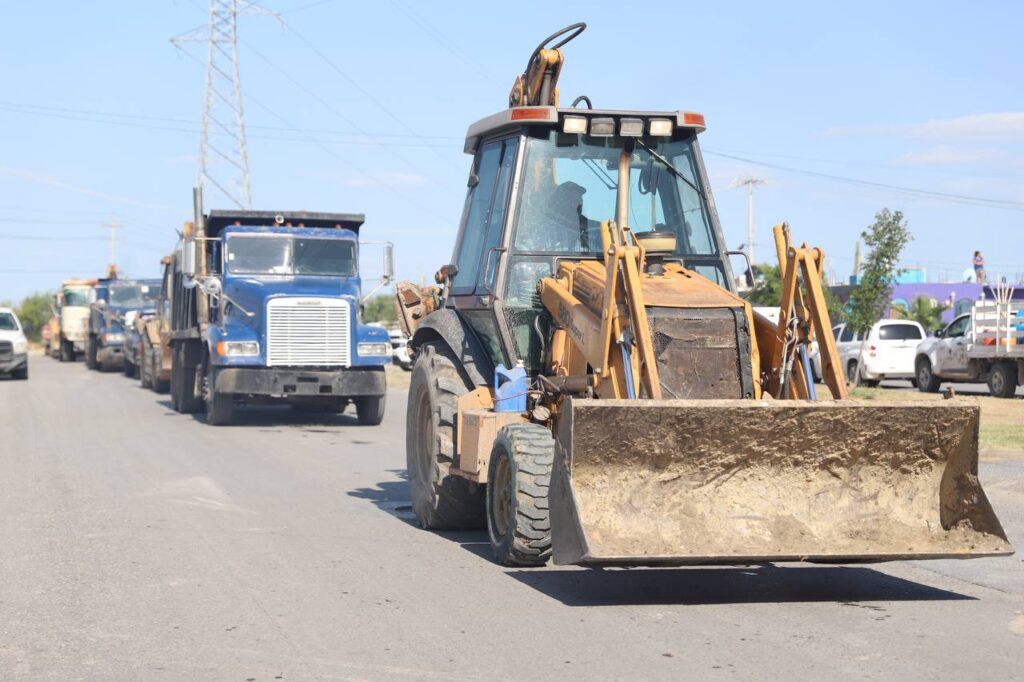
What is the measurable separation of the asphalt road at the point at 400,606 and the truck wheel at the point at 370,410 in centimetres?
845

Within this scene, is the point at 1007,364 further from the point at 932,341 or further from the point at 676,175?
the point at 676,175

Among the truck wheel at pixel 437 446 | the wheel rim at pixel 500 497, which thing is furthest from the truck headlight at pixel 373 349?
the wheel rim at pixel 500 497

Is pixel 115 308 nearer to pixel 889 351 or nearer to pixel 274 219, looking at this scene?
pixel 274 219

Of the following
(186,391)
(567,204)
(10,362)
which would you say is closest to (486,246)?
(567,204)

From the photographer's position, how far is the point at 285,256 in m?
20.6

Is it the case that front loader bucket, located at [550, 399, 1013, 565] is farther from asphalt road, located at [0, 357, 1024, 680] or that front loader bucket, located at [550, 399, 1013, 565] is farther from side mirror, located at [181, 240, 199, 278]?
side mirror, located at [181, 240, 199, 278]

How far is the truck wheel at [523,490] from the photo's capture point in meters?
7.66

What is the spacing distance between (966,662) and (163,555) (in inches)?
207

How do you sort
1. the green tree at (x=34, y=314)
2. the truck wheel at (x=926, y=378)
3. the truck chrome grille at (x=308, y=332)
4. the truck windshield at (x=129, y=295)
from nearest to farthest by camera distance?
the truck chrome grille at (x=308, y=332), the truck wheel at (x=926, y=378), the truck windshield at (x=129, y=295), the green tree at (x=34, y=314)

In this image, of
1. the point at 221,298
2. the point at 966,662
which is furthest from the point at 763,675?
the point at 221,298

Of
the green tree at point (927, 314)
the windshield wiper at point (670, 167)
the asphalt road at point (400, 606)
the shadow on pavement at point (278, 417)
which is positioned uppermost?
the windshield wiper at point (670, 167)

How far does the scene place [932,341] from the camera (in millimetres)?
28812

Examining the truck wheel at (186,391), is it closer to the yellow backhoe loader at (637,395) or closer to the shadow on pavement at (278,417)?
the shadow on pavement at (278,417)

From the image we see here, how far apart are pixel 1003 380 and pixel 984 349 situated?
72 cm
